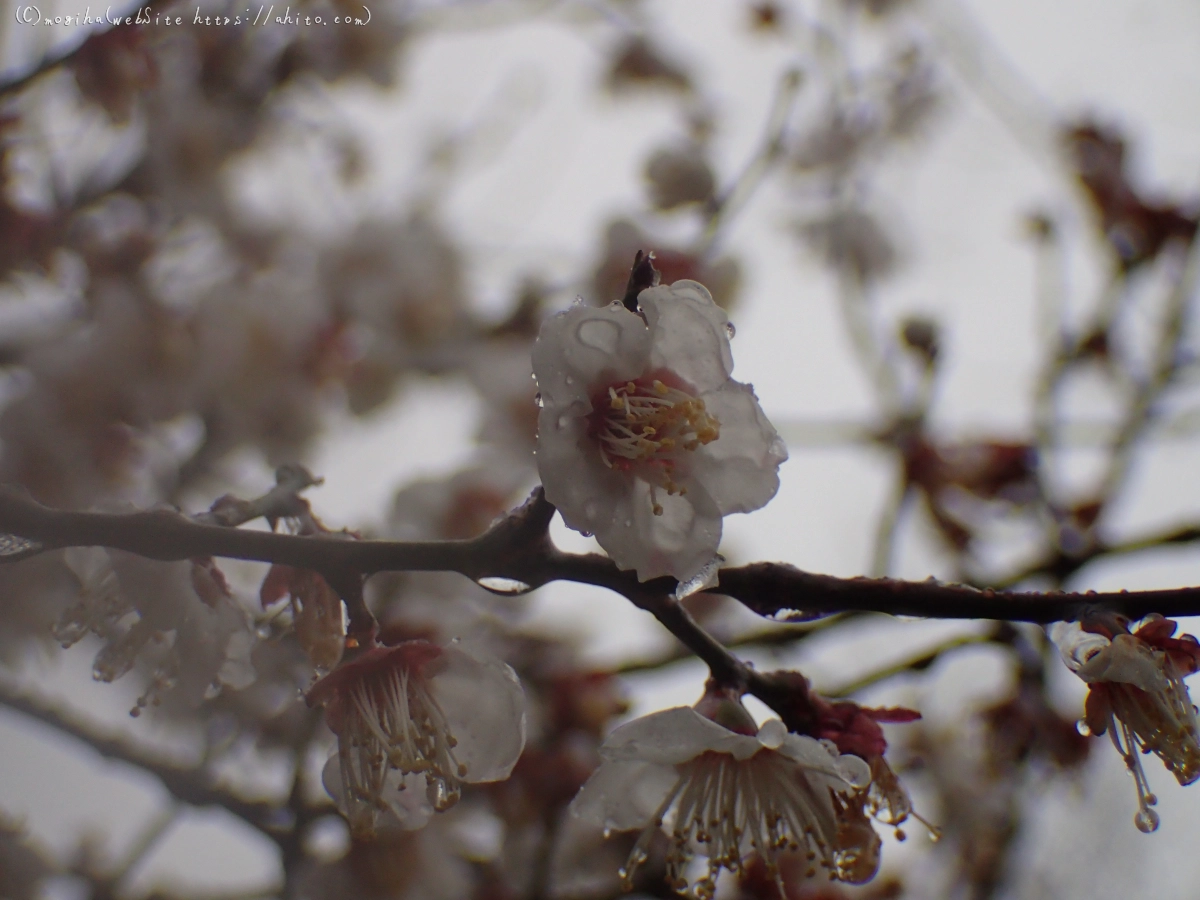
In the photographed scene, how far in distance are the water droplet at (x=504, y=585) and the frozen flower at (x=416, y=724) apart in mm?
134

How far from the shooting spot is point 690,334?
2.47 ft

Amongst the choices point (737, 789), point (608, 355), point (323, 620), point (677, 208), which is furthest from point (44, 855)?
point (677, 208)

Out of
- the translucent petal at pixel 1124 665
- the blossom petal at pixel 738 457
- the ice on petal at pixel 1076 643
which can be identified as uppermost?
the blossom petal at pixel 738 457

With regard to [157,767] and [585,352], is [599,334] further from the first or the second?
[157,767]

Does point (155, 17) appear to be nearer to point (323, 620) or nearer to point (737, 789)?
point (323, 620)

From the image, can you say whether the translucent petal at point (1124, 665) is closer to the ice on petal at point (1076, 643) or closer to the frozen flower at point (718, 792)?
the ice on petal at point (1076, 643)

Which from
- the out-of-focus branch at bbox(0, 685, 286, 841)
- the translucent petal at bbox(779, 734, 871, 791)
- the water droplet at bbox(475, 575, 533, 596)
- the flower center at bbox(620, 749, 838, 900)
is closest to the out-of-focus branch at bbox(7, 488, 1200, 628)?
the water droplet at bbox(475, 575, 533, 596)

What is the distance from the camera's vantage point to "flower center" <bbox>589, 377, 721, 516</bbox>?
0.76 m

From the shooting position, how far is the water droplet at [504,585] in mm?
676

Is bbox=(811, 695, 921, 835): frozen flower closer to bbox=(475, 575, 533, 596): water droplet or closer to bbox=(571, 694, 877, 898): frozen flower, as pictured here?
bbox=(571, 694, 877, 898): frozen flower

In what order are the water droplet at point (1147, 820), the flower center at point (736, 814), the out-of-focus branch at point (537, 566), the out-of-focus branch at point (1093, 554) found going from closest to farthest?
1. the out-of-focus branch at point (537, 566)
2. the water droplet at point (1147, 820)
3. the flower center at point (736, 814)
4. the out-of-focus branch at point (1093, 554)

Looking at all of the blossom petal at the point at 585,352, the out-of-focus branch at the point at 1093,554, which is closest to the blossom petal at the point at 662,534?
the blossom petal at the point at 585,352

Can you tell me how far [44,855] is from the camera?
6.75 feet

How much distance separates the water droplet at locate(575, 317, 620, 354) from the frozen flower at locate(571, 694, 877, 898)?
1.06 ft
